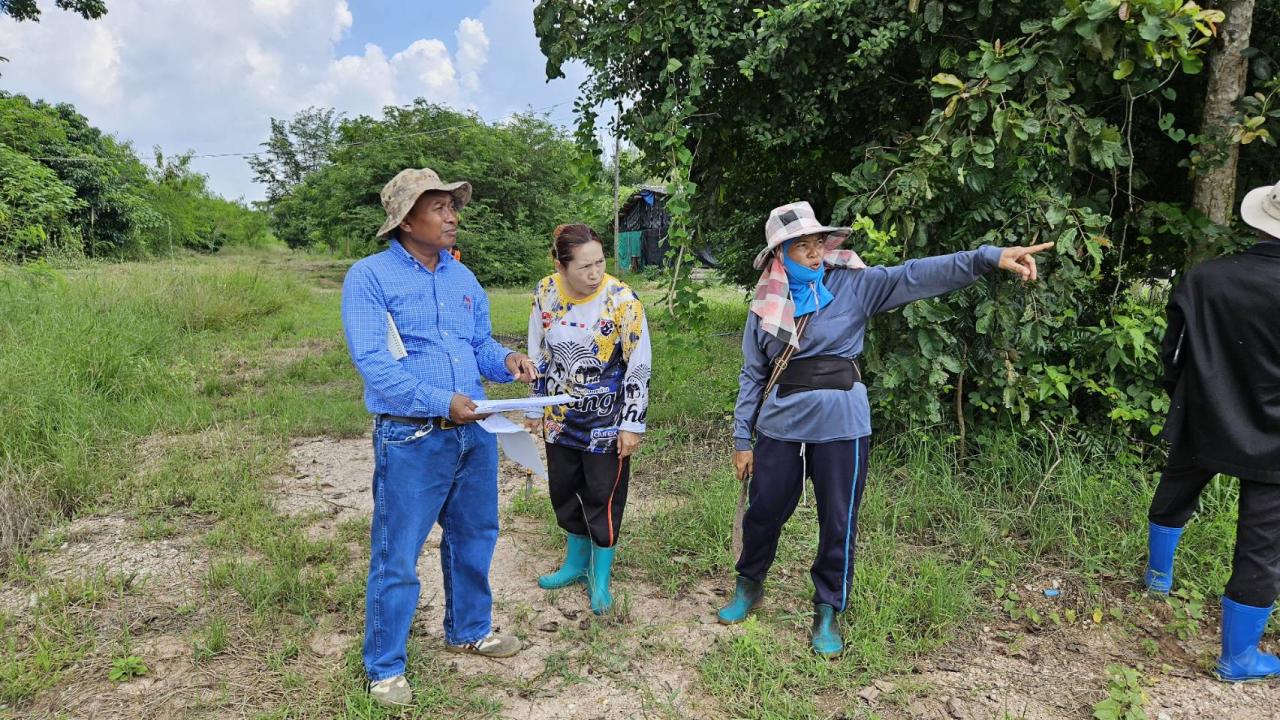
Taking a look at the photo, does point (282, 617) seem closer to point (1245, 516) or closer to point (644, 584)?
point (644, 584)

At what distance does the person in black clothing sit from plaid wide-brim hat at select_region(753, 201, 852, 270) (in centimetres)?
143

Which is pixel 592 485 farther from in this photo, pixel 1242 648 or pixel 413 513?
pixel 1242 648

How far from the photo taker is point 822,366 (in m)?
2.78

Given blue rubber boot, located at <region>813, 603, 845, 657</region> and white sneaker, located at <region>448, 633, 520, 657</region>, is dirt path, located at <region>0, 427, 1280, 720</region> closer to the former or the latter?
white sneaker, located at <region>448, 633, 520, 657</region>

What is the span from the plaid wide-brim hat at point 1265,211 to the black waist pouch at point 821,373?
62.1 inches

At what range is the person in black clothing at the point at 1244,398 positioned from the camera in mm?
2645

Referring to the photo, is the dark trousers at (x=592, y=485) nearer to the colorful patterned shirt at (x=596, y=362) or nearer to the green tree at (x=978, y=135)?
the colorful patterned shirt at (x=596, y=362)

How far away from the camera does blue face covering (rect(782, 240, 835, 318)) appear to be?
2760 mm

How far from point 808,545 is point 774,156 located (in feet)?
11.2

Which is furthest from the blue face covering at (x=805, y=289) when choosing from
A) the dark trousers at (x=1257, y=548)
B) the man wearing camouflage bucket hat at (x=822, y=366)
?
the dark trousers at (x=1257, y=548)

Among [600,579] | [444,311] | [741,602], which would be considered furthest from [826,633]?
[444,311]

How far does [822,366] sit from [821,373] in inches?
1.1

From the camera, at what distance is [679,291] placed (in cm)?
452

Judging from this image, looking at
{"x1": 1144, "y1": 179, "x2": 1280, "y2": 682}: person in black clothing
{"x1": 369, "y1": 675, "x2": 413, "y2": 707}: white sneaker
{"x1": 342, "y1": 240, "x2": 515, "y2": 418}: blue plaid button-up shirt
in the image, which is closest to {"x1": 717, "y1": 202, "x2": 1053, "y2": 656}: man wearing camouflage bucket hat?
{"x1": 1144, "y1": 179, "x2": 1280, "y2": 682}: person in black clothing
